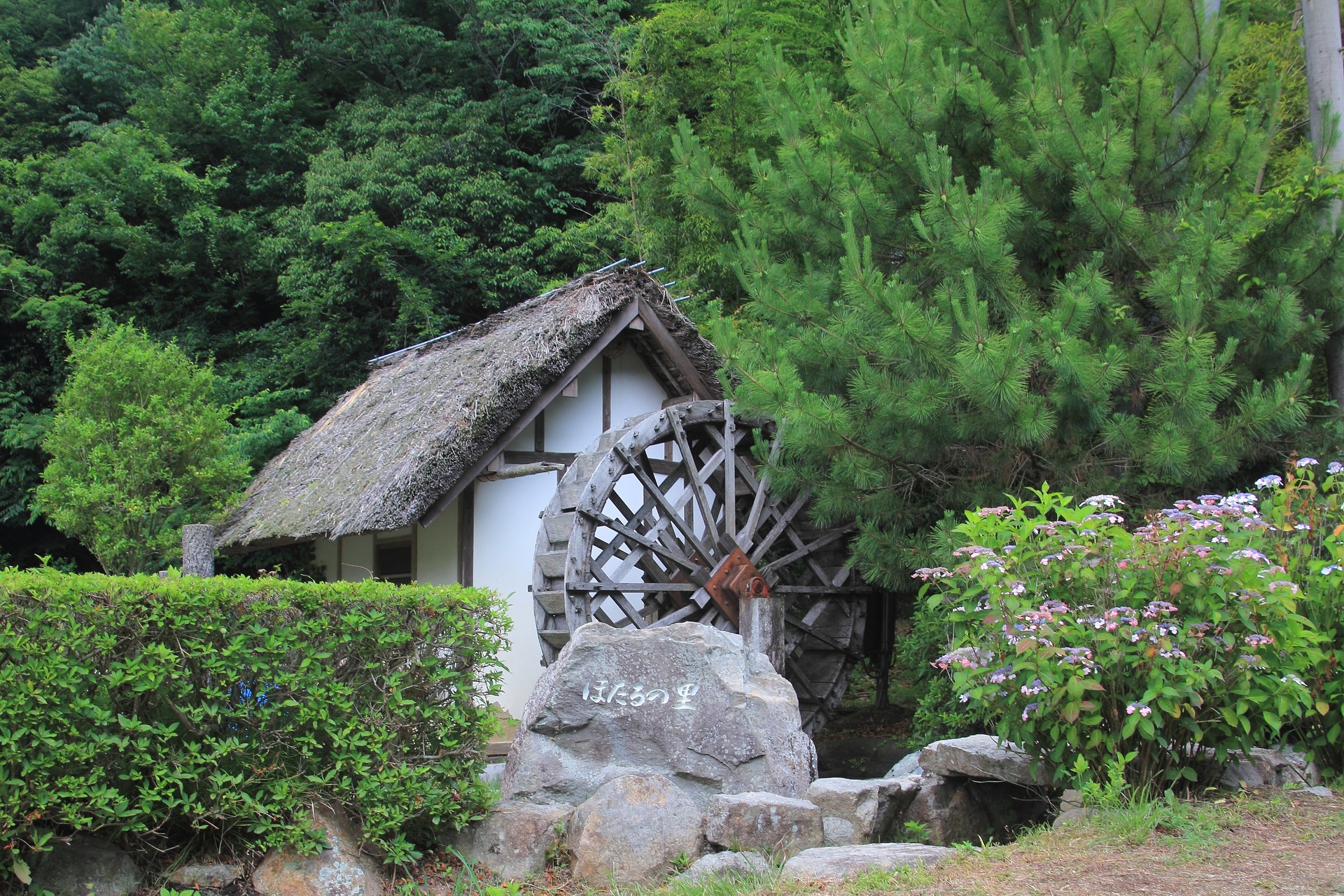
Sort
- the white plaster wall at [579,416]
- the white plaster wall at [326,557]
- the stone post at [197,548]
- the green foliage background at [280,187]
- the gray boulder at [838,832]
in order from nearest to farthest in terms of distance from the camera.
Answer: the gray boulder at [838,832] < the stone post at [197,548] < the white plaster wall at [579,416] < the white plaster wall at [326,557] < the green foliage background at [280,187]

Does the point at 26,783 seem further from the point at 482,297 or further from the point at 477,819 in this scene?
the point at 482,297

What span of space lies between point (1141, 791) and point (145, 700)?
4.19 m

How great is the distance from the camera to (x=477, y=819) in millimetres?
5078

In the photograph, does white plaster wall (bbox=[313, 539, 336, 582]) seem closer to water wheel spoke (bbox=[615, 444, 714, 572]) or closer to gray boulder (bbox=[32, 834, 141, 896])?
water wheel spoke (bbox=[615, 444, 714, 572])

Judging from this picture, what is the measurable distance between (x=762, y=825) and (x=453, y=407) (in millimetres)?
5090

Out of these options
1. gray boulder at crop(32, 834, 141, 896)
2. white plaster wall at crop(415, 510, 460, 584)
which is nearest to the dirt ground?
gray boulder at crop(32, 834, 141, 896)

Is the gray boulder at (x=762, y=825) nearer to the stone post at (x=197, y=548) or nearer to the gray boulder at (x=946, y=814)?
the gray boulder at (x=946, y=814)

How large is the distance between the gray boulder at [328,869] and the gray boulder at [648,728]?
1133 mm

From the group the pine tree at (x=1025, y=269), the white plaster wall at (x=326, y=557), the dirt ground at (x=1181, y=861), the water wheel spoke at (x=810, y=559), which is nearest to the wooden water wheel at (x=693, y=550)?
the water wheel spoke at (x=810, y=559)

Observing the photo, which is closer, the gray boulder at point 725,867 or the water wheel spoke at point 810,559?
the gray boulder at point 725,867

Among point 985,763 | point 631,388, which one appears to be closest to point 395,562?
point 631,388

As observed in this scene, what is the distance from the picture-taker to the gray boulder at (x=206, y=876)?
4414mm

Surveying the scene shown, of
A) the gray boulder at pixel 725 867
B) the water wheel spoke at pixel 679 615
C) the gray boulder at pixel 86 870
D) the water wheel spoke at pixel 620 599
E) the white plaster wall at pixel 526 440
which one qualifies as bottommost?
the gray boulder at pixel 725 867

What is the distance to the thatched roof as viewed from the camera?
27.9 feet
